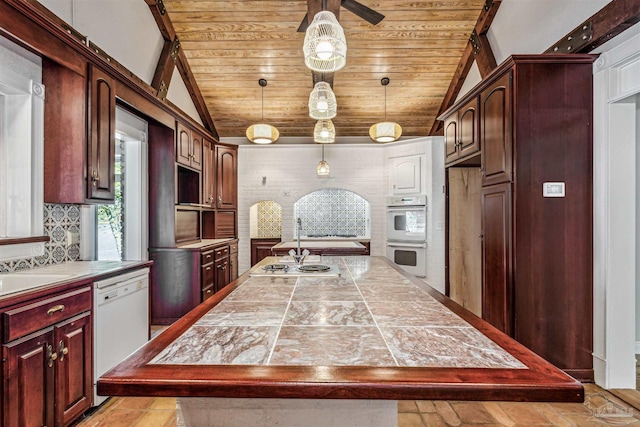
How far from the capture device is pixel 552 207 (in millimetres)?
2531

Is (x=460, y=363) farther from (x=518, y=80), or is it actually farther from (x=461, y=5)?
(x=461, y=5)

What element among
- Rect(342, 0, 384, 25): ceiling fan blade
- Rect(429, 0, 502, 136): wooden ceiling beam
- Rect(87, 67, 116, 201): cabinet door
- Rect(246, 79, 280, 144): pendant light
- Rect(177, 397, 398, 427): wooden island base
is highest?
Rect(429, 0, 502, 136): wooden ceiling beam

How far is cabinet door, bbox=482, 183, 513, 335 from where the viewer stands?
2.60 m

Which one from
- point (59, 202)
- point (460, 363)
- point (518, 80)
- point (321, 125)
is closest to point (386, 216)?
point (321, 125)

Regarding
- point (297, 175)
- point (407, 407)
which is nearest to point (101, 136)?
point (407, 407)

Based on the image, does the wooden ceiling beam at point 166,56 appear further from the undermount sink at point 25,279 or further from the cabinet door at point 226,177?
the undermount sink at point 25,279

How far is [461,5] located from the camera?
161 inches

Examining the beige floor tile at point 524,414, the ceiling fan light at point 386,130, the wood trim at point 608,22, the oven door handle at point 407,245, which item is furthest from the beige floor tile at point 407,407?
the oven door handle at point 407,245

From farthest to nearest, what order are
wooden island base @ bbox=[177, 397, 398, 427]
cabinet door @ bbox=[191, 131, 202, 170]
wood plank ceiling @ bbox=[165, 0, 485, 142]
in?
cabinet door @ bbox=[191, 131, 202, 170]
wood plank ceiling @ bbox=[165, 0, 485, 142]
wooden island base @ bbox=[177, 397, 398, 427]

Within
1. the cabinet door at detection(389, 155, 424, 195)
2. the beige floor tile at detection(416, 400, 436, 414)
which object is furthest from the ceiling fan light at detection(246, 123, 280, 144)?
the beige floor tile at detection(416, 400, 436, 414)

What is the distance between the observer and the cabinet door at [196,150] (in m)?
4.53

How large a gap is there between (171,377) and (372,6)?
4399mm

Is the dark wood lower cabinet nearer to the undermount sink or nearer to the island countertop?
the undermount sink

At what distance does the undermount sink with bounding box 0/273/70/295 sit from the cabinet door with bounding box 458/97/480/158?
3214 mm
